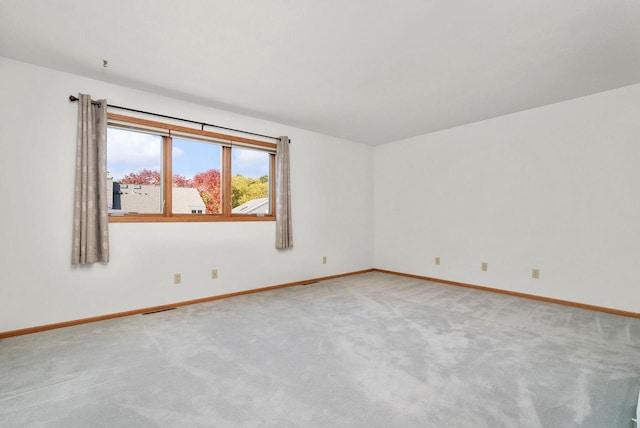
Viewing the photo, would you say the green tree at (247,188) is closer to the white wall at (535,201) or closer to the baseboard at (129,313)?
the baseboard at (129,313)

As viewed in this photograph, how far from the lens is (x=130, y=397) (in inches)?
66.9

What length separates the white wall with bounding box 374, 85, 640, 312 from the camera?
3.18m

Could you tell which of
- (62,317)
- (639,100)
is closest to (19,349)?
(62,317)

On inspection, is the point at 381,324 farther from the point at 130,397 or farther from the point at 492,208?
the point at 492,208

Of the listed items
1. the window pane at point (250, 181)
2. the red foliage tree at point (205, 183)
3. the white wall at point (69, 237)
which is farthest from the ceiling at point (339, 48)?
the red foliage tree at point (205, 183)

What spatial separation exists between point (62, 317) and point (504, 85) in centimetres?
485

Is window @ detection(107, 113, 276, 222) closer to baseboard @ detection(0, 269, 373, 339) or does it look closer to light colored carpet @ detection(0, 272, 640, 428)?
baseboard @ detection(0, 269, 373, 339)

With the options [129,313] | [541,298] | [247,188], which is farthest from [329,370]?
[541,298]

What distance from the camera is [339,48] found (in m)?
2.39

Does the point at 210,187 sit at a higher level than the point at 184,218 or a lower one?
higher

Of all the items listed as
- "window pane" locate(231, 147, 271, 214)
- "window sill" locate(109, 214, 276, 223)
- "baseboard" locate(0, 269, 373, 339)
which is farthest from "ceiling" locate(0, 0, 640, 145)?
"baseboard" locate(0, 269, 373, 339)

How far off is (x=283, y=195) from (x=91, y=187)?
7.14 feet

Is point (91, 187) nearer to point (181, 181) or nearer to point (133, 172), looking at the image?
point (133, 172)

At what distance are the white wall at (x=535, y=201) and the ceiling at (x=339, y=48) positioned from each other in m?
0.46
